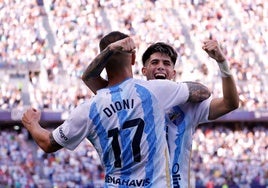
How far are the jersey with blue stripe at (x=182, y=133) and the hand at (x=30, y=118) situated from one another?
815mm

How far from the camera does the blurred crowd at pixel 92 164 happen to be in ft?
61.4

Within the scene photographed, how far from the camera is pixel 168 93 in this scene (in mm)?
4195

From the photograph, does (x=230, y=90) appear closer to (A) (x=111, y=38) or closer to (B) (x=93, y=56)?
(A) (x=111, y=38)

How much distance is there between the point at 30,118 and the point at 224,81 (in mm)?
1192

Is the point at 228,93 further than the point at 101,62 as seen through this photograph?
Yes

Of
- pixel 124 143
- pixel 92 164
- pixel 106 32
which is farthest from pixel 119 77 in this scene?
pixel 106 32

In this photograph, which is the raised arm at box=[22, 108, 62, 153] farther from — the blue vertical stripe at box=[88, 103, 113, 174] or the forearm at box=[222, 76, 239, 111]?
the forearm at box=[222, 76, 239, 111]

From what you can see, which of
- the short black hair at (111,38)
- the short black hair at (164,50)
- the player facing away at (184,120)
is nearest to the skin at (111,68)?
the short black hair at (111,38)

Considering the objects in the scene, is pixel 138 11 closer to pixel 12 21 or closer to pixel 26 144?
pixel 12 21

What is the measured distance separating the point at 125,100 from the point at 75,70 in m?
21.2

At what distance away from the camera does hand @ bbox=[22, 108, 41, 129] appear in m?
4.40

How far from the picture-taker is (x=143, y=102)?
4148mm

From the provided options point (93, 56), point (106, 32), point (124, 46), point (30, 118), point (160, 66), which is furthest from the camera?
point (106, 32)

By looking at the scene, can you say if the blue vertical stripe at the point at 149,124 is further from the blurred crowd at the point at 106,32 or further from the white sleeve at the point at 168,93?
the blurred crowd at the point at 106,32
